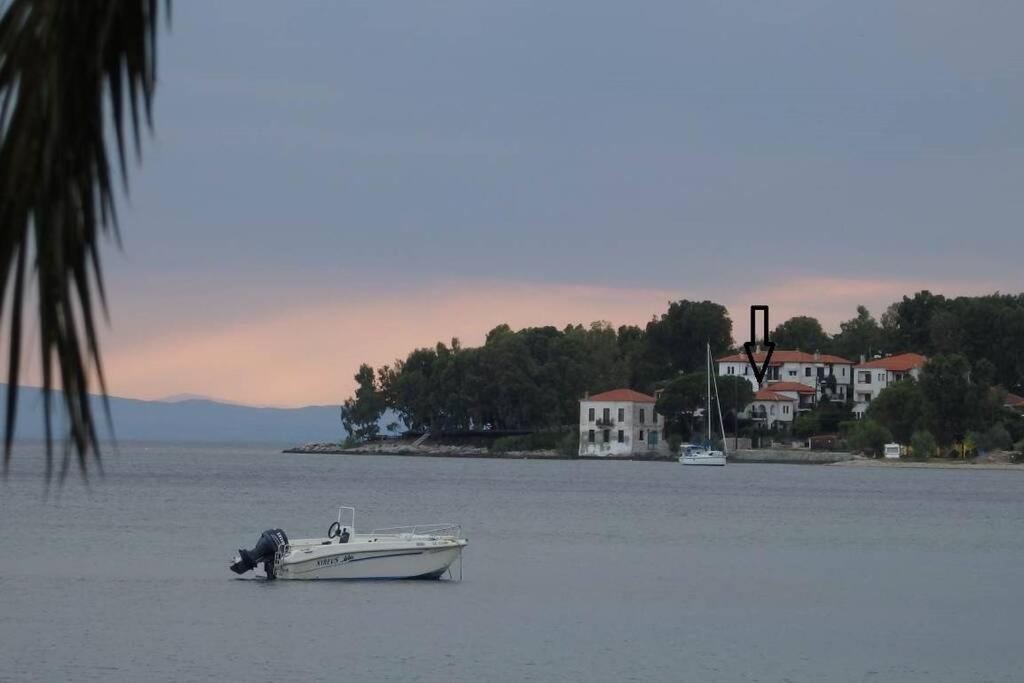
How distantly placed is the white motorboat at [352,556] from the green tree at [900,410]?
425 feet

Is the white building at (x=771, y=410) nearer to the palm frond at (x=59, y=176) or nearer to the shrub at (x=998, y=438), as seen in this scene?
the shrub at (x=998, y=438)

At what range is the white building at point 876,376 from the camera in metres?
197

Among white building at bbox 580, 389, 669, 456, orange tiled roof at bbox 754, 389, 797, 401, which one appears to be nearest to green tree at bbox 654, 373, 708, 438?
white building at bbox 580, 389, 669, 456

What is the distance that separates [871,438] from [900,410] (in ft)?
14.8

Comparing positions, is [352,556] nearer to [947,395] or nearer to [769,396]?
[947,395]

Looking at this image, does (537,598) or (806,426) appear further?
(806,426)

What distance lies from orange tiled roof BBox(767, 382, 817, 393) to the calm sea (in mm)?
81263

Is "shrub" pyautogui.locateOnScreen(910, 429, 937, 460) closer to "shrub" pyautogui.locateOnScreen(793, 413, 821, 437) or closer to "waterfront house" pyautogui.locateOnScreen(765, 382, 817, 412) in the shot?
"shrub" pyautogui.locateOnScreen(793, 413, 821, 437)

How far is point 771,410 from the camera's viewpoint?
189 metres

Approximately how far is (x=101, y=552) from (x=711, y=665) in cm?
3396

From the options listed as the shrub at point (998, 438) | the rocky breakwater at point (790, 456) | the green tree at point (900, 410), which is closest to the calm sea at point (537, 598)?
the shrub at point (998, 438)

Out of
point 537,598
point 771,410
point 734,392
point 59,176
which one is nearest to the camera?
point 59,176

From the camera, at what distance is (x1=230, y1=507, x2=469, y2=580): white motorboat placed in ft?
163

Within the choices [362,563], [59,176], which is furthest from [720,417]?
[59,176]
